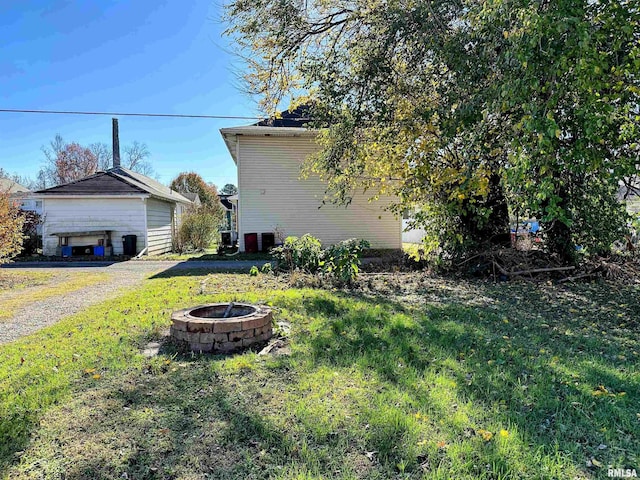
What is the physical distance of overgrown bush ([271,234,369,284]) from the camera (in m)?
7.00

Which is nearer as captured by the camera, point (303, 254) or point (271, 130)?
point (303, 254)

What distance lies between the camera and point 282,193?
44.5ft

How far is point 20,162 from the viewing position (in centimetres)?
3966

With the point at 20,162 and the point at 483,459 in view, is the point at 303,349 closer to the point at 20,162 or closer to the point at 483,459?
the point at 483,459

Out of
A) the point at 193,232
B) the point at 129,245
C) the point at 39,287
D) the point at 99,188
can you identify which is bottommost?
the point at 39,287

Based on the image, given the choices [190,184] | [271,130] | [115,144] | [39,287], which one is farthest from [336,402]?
[190,184]

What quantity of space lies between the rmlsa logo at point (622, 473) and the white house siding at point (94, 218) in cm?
1505

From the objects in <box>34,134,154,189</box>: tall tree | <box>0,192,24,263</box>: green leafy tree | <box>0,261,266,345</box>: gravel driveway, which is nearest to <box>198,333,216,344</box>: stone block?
<box>0,261,266,345</box>: gravel driveway

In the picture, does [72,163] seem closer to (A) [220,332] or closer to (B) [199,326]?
(B) [199,326]

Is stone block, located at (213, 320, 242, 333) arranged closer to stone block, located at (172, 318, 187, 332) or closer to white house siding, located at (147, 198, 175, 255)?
stone block, located at (172, 318, 187, 332)

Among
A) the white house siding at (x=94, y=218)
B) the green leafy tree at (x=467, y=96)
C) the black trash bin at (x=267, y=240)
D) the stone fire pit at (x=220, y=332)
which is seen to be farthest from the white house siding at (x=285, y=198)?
the stone fire pit at (x=220, y=332)

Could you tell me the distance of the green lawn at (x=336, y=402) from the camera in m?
2.04

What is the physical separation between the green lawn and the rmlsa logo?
0.04 m

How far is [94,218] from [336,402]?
14.6 meters
